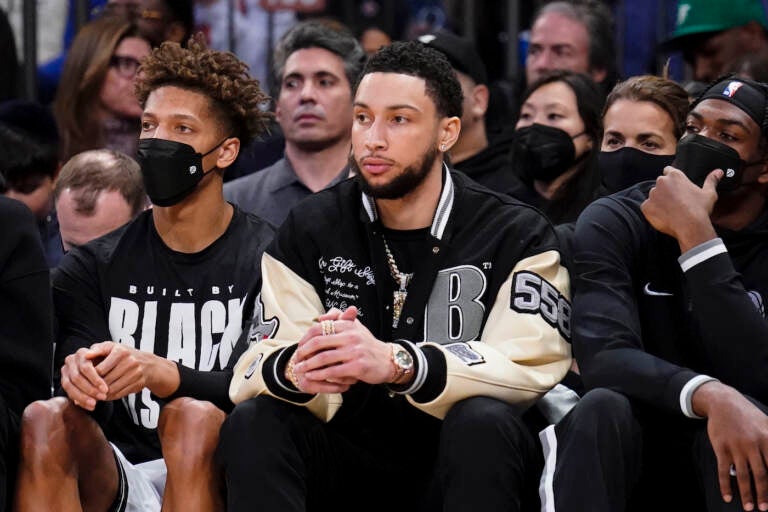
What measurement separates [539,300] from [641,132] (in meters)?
1.01

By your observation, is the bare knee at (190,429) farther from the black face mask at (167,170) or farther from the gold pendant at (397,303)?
the black face mask at (167,170)

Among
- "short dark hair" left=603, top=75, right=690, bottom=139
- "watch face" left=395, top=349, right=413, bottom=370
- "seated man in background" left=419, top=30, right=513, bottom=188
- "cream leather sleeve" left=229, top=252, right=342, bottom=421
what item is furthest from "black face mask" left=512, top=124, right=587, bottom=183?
"watch face" left=395, top=349, right=413, bottom=370

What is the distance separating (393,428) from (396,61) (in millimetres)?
1022

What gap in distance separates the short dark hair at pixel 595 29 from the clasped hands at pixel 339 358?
294 cm

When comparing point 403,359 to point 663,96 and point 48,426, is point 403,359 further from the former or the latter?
point 663,96

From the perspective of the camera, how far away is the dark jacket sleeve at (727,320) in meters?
3.43

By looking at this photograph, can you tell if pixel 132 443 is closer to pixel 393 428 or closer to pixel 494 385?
pixel 393 428

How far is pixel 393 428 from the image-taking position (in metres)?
3.65

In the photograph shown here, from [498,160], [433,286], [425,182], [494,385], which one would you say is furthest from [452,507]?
[498,160]

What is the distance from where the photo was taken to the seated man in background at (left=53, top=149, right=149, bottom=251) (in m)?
4.57

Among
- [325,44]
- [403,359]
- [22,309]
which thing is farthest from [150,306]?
[325,44]

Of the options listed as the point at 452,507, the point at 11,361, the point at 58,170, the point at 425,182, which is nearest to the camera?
the point at 452,507

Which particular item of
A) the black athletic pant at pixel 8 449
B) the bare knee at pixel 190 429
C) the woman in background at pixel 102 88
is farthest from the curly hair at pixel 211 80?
the woman in background at pixel 102 88

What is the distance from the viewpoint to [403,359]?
11.1ft
